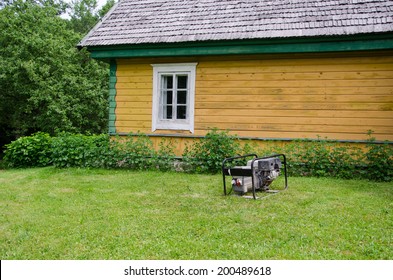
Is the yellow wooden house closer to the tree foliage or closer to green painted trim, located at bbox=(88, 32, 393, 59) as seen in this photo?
green painted trim, located at bbox=(88, 32, 393, 59)

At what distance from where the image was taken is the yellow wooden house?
26.4 ft

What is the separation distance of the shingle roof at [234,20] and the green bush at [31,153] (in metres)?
3.77

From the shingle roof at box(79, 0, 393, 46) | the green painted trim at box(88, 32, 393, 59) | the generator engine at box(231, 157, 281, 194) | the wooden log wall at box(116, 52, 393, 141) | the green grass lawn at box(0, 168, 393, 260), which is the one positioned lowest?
the green grass lawn at box(0, 168, 393, 260)

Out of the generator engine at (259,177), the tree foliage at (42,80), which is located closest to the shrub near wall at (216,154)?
the generator engine at (259,177)

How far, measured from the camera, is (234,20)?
9227mm

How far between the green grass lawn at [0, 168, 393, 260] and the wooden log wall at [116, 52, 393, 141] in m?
1.61

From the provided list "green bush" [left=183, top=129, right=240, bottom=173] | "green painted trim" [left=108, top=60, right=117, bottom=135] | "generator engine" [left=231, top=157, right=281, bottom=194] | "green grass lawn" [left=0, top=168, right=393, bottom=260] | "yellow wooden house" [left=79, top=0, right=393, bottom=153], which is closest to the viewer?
"green grass lawn" [left=0, top=168, right=393, bottom=260]

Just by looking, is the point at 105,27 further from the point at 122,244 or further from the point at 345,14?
the point at 122,244

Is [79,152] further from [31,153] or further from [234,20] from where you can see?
[234,20]

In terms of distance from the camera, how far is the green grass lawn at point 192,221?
3.72 m

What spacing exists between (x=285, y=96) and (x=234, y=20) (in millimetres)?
2317

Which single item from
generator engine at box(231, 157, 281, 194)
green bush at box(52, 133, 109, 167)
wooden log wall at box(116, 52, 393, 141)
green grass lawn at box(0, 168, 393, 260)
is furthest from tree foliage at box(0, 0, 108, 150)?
generator engine at box(231, 157, 281, 194)

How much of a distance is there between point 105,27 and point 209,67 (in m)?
3.34

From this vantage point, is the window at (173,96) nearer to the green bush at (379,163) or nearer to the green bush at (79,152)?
the green bush at (79,152)
